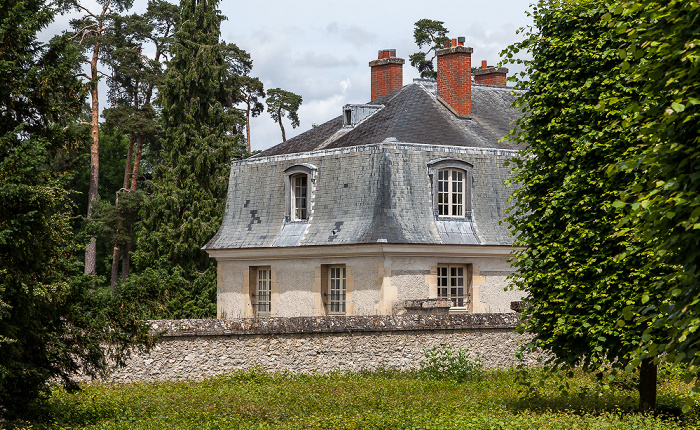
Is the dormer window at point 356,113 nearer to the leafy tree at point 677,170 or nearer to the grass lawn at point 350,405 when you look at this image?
the grass lawn at point 350,405

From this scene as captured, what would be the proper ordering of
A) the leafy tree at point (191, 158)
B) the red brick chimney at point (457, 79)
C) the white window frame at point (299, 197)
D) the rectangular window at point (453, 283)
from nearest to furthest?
the rectangular window at point (453, 283) < the white window frame at point (299, 197) < the red brick chimney at point (457, 79) < the leafy tree at point (191, 158)

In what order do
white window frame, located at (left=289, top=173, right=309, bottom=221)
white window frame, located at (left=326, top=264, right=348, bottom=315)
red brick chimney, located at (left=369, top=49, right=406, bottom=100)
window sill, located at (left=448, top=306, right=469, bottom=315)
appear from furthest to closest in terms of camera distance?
red brick chimney, located at (left=369, top=49, right=406, bottom=100) < white window frame, located at (left=289, top=173, right=309, bottom=221) < white window frame, located at (left=326, top=264, right=348, bottom=315) < window sill, located at (left=448, top=306, right=469, bottom=315)

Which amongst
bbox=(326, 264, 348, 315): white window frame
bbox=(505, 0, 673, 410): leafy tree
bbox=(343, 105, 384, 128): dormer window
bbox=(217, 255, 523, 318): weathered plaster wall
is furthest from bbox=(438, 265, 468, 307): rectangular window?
bbox=(505, 0, 673, 410): leafy tree

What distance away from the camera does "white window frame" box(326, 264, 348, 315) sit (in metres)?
24.3

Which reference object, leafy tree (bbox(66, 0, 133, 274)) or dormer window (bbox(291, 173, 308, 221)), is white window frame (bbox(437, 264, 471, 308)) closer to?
dormer window (bbox(291, 173, 308, 221))

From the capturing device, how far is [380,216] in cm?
2320

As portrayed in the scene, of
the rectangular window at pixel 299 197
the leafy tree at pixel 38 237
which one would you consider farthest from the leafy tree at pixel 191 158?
the leafy tree at pixel 38 237

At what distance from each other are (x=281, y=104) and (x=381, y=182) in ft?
78.4

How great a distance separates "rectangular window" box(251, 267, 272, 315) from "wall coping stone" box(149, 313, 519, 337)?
9417 millimetres

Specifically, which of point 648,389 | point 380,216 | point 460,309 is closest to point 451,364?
point 648,389

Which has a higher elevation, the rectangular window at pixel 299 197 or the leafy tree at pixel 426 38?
the leafy tree at pixel 426 38

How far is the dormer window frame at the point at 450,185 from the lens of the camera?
2425cm

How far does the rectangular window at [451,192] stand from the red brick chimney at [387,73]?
24.3ft

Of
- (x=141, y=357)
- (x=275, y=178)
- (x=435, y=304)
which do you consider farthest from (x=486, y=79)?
(x=141, y=357)
